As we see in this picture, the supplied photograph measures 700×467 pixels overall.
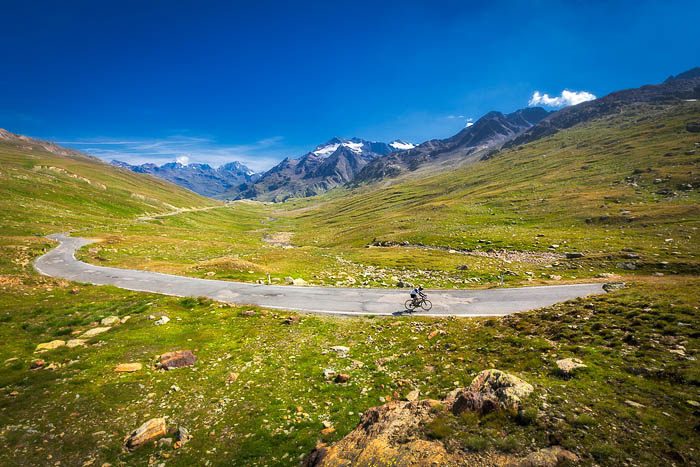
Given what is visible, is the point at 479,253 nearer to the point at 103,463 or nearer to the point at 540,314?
the point at 540,314

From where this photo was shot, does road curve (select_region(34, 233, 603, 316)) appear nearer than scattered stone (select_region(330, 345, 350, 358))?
No

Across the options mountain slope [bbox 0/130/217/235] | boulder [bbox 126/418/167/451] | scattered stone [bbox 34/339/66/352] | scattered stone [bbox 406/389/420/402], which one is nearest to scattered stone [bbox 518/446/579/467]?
scattered stone [bbox 406/389/420/402]

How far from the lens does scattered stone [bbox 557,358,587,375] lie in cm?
1015

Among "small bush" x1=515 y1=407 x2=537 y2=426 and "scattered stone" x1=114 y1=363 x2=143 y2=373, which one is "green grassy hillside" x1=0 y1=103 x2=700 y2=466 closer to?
"small bush" x1=515 y1=407 x2=537 y2=426

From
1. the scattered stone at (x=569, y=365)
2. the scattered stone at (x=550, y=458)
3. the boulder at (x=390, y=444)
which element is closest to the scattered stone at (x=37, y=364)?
the boulder at (x=390, y=444)

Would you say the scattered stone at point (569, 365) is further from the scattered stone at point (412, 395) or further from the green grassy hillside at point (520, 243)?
the green grassy hillside at point (520, 243)

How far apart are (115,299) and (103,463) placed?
76.6 feet

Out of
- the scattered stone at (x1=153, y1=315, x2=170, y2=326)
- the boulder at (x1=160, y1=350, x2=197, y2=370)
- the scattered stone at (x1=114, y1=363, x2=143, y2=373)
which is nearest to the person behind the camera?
the scattered stone at (x1=114, y1=363, x2=143, y2=373)

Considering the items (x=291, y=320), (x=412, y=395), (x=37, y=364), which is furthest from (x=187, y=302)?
(x=412, y=395)

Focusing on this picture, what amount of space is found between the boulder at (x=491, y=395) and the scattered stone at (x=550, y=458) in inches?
61.7

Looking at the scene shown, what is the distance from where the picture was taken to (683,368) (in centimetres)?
869

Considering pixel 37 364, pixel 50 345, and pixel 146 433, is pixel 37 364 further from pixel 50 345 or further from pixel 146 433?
pixel 146 433

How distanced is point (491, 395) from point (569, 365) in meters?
4.68

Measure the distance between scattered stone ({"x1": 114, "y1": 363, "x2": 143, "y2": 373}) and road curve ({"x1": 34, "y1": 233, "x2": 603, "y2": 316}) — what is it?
1233cm
